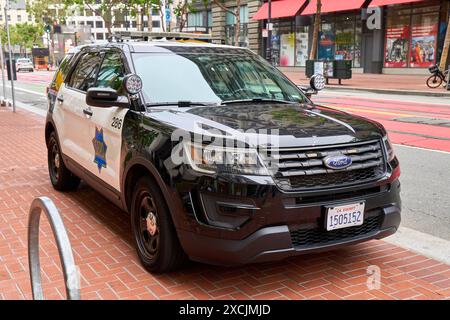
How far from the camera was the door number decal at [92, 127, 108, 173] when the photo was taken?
15.9ft

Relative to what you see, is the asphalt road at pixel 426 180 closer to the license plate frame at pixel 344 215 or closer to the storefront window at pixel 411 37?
the license plate frame at pixel 344 215

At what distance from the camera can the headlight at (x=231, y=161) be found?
11.2 feet

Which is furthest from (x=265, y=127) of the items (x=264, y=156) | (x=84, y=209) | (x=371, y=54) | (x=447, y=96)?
(x=371, y=54)

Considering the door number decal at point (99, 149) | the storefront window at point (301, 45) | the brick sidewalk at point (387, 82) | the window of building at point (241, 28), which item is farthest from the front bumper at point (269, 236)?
A: the window of building at point (241, 28)

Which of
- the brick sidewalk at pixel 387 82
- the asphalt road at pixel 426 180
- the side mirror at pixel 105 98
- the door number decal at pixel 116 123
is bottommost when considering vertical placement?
the asphalt road at pixel 426 180

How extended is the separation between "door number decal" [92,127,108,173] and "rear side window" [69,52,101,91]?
67cm

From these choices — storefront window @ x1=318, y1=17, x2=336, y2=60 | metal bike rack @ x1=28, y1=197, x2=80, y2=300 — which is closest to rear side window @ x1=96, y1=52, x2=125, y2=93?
metal bike rack @ x1=28, y1=197, x2=80, y2=300

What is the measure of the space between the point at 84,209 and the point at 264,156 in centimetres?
302

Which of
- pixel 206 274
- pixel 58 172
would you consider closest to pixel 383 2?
pixel 58 172

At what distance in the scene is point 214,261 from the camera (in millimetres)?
3537

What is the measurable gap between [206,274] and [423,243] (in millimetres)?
2065

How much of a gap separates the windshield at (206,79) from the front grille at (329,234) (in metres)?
1.46

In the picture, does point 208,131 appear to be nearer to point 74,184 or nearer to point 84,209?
point 84,209

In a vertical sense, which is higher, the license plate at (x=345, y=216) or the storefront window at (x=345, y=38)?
the storefront window at (x=345, y=38)
